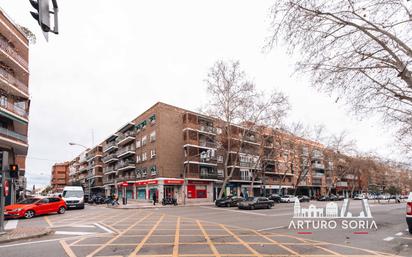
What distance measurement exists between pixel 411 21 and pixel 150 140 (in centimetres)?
4391

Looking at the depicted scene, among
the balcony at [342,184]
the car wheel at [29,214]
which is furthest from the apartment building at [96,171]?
the balcony at [342,184]

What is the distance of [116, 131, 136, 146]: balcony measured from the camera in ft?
195

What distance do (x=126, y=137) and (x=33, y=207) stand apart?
4045 centimetres

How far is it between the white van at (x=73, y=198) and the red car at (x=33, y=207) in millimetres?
5738

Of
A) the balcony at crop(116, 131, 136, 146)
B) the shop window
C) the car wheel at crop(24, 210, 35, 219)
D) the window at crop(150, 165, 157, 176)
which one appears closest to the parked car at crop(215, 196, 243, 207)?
the shop window

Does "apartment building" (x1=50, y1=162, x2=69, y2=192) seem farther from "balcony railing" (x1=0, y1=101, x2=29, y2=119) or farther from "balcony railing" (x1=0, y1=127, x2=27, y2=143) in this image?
"balcony railing" (x1=0, y1=101, x2=29, y2=119)

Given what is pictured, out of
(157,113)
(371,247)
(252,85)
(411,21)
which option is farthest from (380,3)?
(157,113)

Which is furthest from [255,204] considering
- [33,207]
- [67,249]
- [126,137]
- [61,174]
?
[61,174]

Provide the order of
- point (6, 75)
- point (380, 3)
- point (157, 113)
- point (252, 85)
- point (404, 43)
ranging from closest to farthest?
1. point (380, 3)
2. point (404, 43)
3. point (6, 75)
4. point (252, 85)
5. point (157, 113)

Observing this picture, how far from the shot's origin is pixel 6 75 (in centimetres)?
2608

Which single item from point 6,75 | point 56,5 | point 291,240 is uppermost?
point 6,75

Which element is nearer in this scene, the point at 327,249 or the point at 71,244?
the point at 327,249

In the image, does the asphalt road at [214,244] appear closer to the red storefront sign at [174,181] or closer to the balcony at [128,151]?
the red storefront sign at [174,181]

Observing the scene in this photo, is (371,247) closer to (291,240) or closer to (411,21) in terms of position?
(291,240)
